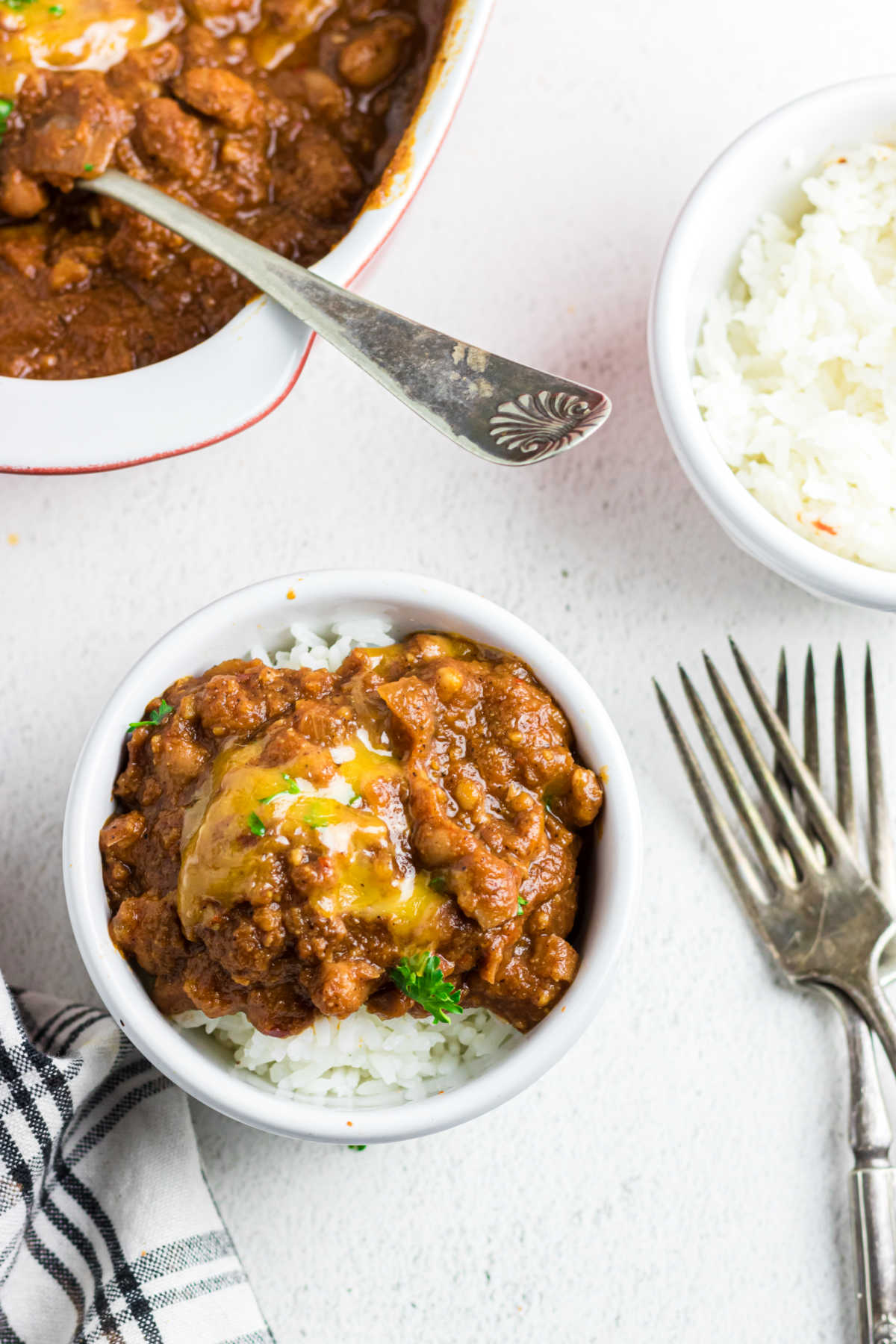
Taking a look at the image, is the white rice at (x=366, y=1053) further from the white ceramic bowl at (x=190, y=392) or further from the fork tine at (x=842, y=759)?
the white ceramic bowl at (x=190, y=392)

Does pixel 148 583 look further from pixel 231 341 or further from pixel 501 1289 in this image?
pixel 501 1289

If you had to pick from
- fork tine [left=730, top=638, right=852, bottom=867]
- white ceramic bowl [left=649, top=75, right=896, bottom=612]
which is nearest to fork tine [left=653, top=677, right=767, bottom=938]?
fork tine [left=730, top=638, right=852, bottom=867]

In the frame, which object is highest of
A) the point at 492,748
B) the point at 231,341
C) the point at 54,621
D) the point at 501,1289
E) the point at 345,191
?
the point at 345,191

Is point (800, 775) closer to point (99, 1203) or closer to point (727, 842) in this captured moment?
point (727, 842)

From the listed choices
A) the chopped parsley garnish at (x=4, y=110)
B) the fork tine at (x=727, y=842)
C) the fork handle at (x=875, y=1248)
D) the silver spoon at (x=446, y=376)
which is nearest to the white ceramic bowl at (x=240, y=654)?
the silver spoon at (x=446, y=376)

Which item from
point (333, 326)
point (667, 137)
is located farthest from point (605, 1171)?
point (667, 137)
